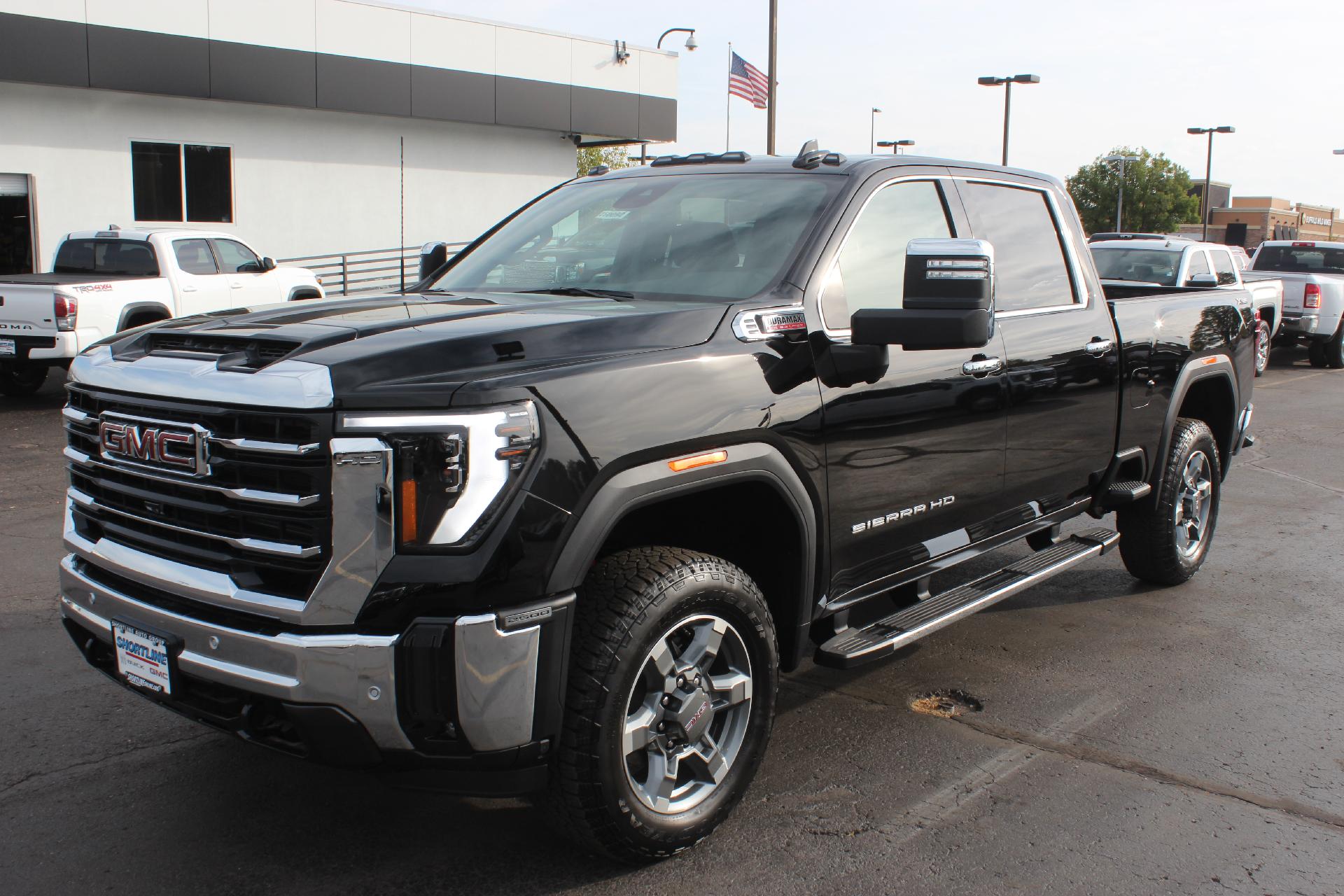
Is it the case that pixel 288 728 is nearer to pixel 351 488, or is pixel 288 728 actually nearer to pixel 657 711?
pixel 351 488

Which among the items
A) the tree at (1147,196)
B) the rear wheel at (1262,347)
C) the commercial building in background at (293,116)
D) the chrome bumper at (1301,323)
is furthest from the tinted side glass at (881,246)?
the tree at (1147,196)

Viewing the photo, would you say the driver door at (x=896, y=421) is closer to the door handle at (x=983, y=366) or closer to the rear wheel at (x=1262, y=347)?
the door handle at (x=983, y=366)

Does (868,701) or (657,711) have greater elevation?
(657,711)

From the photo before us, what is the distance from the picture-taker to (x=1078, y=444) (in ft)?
16.8

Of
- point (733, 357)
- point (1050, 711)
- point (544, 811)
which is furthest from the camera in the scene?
point (1050, 711)

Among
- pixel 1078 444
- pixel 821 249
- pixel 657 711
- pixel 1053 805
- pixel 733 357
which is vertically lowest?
pixel 1053 805

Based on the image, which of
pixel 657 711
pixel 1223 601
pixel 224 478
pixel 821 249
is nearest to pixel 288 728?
pixel 224 478

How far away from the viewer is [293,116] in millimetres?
23188

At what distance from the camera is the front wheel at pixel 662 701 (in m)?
3.04

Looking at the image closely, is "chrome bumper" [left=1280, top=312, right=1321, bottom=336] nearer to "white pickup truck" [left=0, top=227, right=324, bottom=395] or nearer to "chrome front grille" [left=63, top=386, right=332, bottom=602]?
"white pickup truck" [left=0, top=227, right=324, bottom=395]

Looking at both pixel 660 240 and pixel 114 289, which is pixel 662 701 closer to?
pixel 660 240

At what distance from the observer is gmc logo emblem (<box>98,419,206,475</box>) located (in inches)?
118

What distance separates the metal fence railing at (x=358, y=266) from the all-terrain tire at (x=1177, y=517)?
18.5m

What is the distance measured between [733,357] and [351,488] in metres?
1.20
